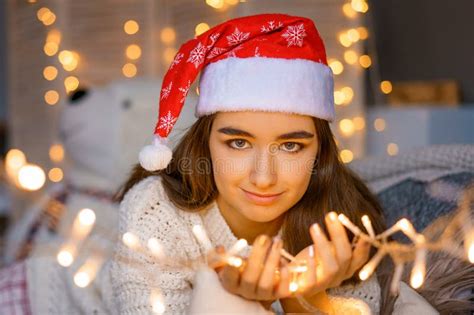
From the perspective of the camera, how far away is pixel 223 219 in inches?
58.5

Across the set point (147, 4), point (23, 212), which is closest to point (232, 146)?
point (147, 4)

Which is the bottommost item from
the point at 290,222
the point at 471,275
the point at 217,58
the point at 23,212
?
the point at 23,212

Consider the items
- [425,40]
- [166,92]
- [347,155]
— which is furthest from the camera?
[425,40]

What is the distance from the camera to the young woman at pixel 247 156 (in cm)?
Result: 125

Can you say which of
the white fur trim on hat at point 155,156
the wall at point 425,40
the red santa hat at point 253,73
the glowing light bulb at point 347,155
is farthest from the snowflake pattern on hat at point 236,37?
the wall at point 425,40

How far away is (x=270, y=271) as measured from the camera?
1056 millimetres

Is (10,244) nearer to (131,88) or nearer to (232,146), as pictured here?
(131,88)

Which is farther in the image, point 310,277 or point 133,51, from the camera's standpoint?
point 133,51

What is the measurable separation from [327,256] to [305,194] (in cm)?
40

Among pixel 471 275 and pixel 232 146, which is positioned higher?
pixel 232 146

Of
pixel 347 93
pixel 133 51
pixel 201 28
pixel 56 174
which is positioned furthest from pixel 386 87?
pixel 56 174

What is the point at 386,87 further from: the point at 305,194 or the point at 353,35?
the point at 305,194

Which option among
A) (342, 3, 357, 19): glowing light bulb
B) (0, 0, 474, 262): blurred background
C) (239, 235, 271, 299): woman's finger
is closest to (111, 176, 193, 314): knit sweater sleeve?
(239, 235, 271, 299): woman's finger

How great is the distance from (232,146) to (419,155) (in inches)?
30.9
